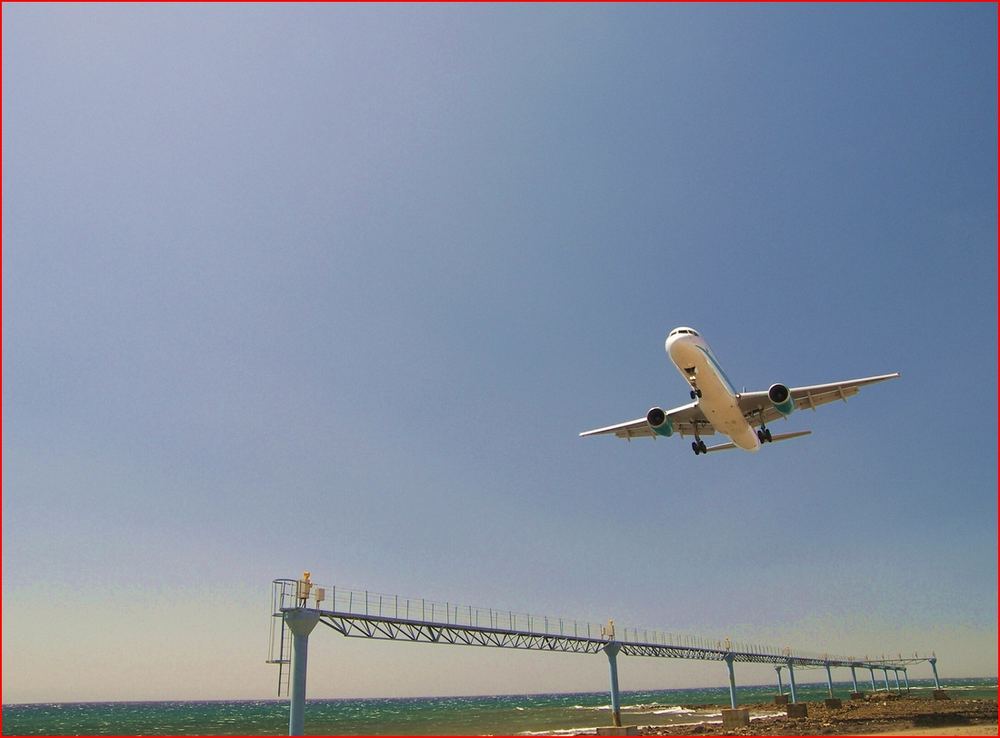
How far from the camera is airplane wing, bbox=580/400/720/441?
37688mm

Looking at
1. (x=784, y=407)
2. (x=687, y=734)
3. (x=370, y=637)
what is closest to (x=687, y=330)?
(x=784, y=407)

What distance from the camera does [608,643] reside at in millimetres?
56812

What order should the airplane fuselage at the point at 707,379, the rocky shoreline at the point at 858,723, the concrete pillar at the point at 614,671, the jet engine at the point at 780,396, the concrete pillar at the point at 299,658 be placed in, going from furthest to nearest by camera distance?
1. the concrete pillar at the point at 614,671
2. the rocky shoreline at the point at 858,723
3. the jet engine at the point at 780,396
4. the airplane fuselage at the point at 707,379
5. the concrete pillar at the point at 299,658

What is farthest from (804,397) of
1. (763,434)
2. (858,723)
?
(858,723)

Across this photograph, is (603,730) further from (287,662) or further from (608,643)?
(287,662)

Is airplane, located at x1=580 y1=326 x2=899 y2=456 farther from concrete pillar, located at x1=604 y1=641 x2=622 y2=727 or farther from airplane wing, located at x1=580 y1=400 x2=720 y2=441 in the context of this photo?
concrete pillar, located at x1=604 y1=641 x2=622 y2=727

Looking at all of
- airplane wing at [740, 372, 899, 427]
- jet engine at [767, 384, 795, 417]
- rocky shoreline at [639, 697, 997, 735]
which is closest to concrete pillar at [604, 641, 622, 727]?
rocky shoreline at [639, 697, 997, 735]

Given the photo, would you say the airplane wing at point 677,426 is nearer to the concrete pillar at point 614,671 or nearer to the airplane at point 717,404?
the airplane at point 717,404

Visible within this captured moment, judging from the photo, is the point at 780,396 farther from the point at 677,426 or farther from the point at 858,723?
the point at 858,723

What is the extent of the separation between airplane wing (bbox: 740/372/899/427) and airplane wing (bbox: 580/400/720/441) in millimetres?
2509

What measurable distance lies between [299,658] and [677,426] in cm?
2517

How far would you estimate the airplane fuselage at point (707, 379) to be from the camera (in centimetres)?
3031

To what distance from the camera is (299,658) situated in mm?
28703

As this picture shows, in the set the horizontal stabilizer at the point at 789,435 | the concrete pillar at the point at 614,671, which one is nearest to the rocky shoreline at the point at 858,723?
the concrete pillar at the point at 614,671
